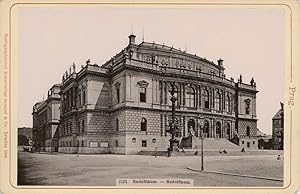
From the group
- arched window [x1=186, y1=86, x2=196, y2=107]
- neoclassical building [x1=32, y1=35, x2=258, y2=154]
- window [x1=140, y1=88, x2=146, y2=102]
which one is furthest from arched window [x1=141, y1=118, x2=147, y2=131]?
arched window [x1=186, y1=86, x2=196, y2=107]

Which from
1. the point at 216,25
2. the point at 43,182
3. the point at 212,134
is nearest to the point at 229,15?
the point at 216,25

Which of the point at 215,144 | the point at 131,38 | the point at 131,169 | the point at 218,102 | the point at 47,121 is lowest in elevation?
the point at 131,169

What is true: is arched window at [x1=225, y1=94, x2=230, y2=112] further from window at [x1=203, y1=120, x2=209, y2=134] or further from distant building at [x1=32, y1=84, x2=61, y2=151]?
distant building at [x1=32, y1=84, x2=61, y2=151]

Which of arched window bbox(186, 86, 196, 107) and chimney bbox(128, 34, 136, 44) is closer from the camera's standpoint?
chimney bbox(128, 34, 136, 44)

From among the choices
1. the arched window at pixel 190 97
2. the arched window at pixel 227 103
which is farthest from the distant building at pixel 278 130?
the arched window at pixel 190 97

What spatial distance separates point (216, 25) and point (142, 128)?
0.62 m

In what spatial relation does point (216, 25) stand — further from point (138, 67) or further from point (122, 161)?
point (122, 161)

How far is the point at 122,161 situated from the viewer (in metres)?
2.50

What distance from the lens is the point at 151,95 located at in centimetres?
259

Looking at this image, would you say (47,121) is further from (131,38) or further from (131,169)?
(131,38)

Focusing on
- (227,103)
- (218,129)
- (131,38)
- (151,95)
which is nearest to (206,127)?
(218,129)

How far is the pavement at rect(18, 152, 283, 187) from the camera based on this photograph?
242cm

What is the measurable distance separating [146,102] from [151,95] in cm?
4

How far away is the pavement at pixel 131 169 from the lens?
2.42 m
